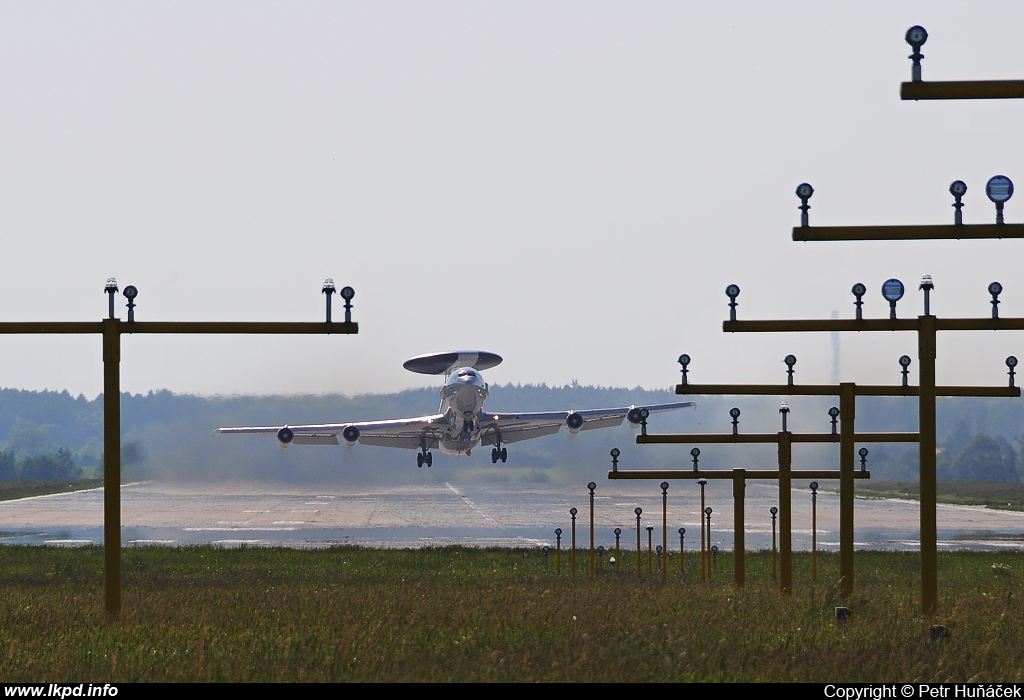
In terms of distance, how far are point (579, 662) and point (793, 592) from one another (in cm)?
1327

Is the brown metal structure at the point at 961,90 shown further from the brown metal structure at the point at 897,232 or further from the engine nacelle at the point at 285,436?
the engine nacelle at the point at 285,436

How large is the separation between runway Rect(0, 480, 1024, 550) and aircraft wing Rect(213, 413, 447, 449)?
4.17m

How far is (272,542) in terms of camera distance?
54969 mm

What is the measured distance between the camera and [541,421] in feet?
187

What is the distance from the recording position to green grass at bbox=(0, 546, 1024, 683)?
Result: 13.9 metres

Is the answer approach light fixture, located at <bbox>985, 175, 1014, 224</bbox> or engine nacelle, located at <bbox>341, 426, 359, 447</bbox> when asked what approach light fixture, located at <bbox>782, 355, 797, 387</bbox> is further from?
engine nacelle, located at <bbox>341, 426, 359, 447</bbox>

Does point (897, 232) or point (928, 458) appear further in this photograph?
point (928, 458)

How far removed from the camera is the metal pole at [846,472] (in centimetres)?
2244

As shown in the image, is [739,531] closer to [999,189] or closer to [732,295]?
[732,295]

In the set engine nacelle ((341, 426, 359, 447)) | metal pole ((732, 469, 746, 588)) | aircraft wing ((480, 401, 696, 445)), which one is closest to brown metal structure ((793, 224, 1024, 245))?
metal pole ((732, 469, 746, 588))

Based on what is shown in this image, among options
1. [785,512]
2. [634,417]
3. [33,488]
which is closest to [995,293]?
[785,512]

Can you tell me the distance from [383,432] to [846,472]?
38.0m

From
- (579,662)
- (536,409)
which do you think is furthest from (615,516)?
(536,409)
